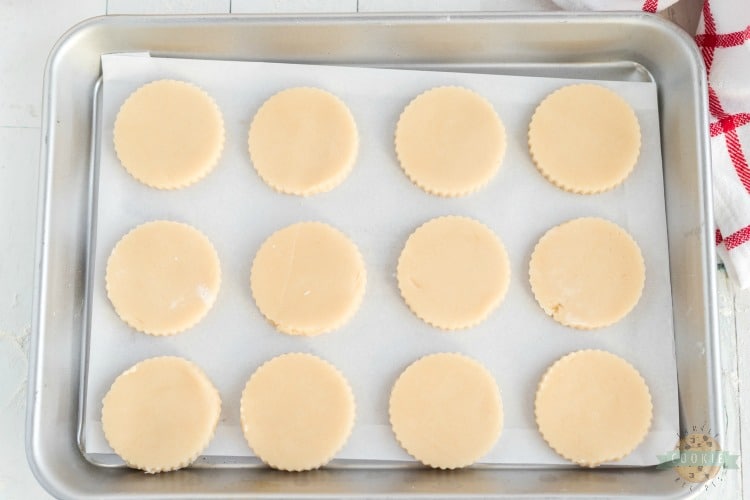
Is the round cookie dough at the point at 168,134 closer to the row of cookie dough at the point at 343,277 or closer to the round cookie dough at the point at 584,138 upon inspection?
the row of cookie dough at the point at 343,277

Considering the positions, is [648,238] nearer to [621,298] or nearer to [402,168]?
[621,298]

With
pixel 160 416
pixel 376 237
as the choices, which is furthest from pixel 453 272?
pixel 160 416

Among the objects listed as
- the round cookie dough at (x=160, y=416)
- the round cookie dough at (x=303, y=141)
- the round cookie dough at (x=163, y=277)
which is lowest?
the round cookie dough at (x=160, y=416)

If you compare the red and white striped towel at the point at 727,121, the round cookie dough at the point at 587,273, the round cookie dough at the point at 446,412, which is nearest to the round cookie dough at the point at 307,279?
the round cookie dough at the point at 446,412

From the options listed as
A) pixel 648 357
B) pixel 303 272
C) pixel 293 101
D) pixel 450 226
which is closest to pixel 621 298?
pixel 648 357

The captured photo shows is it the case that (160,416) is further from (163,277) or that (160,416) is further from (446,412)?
(446,412)
